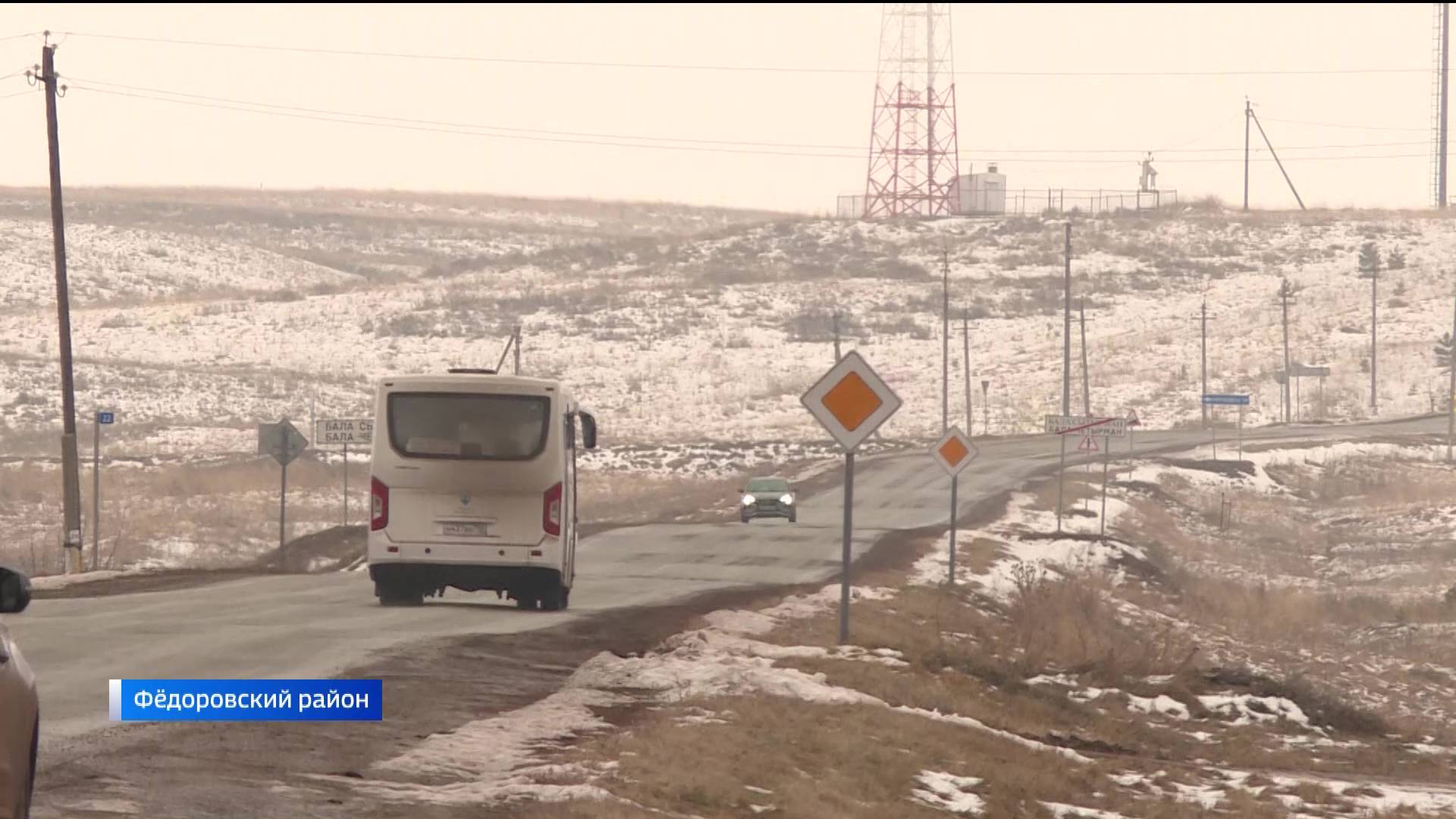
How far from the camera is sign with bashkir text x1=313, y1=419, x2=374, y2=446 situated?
43125 mm

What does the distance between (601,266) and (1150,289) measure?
36.9 meters

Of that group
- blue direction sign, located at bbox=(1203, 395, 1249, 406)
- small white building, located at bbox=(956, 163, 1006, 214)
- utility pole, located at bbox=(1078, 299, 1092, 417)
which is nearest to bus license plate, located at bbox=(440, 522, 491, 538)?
blue direction sign, located at bbox=(1203, 395, 1249, 406)

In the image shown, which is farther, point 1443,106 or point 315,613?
point 1443,106

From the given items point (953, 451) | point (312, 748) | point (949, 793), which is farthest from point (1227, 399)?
point (312, 748)

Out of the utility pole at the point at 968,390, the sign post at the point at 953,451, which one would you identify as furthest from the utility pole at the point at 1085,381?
the sign post at the point at 953,451

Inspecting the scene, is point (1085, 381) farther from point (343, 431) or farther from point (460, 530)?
point (460, 530)

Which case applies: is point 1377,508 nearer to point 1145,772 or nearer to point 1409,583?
point 1409,583

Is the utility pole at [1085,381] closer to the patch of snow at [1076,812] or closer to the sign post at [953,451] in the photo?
the sign post at [953,451]

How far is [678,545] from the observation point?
43.3 meters

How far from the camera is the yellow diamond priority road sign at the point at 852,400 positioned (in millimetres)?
19828

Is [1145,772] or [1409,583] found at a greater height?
[1145,772]

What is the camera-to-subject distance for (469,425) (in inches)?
915

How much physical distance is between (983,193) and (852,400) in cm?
13130

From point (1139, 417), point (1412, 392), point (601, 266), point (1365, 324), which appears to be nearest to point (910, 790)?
point (1139, 417)
